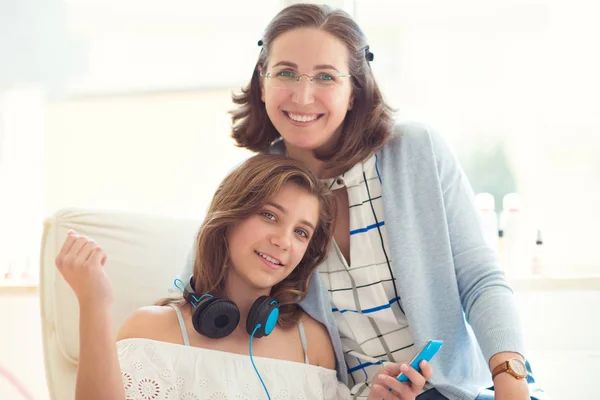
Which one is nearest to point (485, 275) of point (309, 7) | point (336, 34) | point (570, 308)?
point (336, 34)

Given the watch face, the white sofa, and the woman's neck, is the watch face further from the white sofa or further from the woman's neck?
the white sofa

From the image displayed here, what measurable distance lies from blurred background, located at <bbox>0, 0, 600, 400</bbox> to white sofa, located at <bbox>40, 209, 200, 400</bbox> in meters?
0.72

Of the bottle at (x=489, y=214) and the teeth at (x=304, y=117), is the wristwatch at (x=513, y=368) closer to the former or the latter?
the teeth at (x=304, y=117)

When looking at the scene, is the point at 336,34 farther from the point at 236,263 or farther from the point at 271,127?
the point at 236,263

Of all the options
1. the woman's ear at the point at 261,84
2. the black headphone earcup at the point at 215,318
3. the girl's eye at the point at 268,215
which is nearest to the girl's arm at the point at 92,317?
the black headphone earcup at the point at 215,318

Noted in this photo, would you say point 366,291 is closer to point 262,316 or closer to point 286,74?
point 262,316

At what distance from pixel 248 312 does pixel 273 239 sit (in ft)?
0.63

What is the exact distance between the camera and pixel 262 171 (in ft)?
5.08

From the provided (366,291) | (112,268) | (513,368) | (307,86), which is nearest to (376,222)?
(366,291)

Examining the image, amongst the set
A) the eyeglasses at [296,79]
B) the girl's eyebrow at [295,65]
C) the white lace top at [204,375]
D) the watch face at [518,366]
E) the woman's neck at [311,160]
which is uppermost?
the girl's eyebrow at [295,65]

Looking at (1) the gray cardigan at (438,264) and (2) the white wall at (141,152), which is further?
(2) the white wall at (141,152)

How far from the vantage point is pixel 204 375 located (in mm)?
1397

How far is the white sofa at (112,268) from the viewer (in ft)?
4.97

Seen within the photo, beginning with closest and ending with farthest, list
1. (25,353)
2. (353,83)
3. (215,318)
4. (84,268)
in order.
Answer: (84,268), (215,318), (353,83), (25,353)
